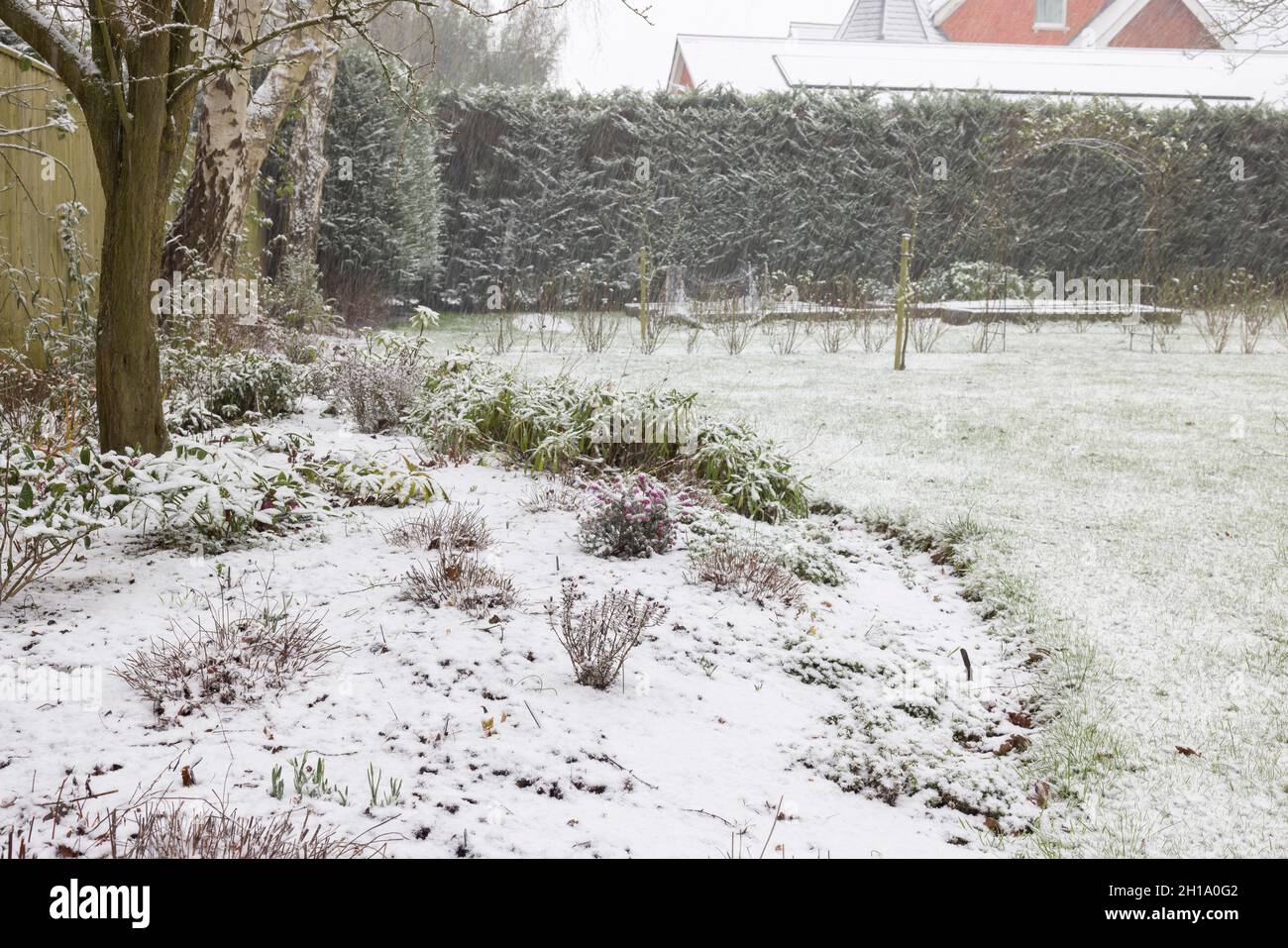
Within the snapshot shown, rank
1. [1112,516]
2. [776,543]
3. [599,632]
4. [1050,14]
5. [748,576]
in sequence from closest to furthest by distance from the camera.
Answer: [599,632] → [748,576] → [776,543] → [1112,516] → [1050,14]

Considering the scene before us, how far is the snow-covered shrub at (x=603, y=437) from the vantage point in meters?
4.85

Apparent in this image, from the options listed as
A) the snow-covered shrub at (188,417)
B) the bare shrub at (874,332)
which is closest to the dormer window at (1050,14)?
the bare shrub at (874,332)

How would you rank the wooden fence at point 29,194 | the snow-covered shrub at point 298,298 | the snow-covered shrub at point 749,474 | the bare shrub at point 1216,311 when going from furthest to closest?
1. the bare shrub at point 1216,311
2. the snow-covered shrub at point 298,298
3. the wooden fence at point 29,194
4. the snow-covered shrub at point 749,474

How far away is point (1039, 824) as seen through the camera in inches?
92.3

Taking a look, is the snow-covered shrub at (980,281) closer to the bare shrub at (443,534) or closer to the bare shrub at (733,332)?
the bare shrub at (733,332)

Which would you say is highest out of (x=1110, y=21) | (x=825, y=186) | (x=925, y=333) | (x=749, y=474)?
(x=1110, y=21)

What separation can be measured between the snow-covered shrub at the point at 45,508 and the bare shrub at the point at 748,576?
211 centimetres

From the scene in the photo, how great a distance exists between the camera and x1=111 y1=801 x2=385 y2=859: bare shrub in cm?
178

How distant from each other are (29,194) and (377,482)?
3029 millimetres

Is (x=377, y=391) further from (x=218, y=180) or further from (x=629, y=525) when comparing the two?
(x=629, y=525)

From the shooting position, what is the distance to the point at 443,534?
3748 millimetres

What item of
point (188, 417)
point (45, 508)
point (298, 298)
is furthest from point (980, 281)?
point (45, 508)
